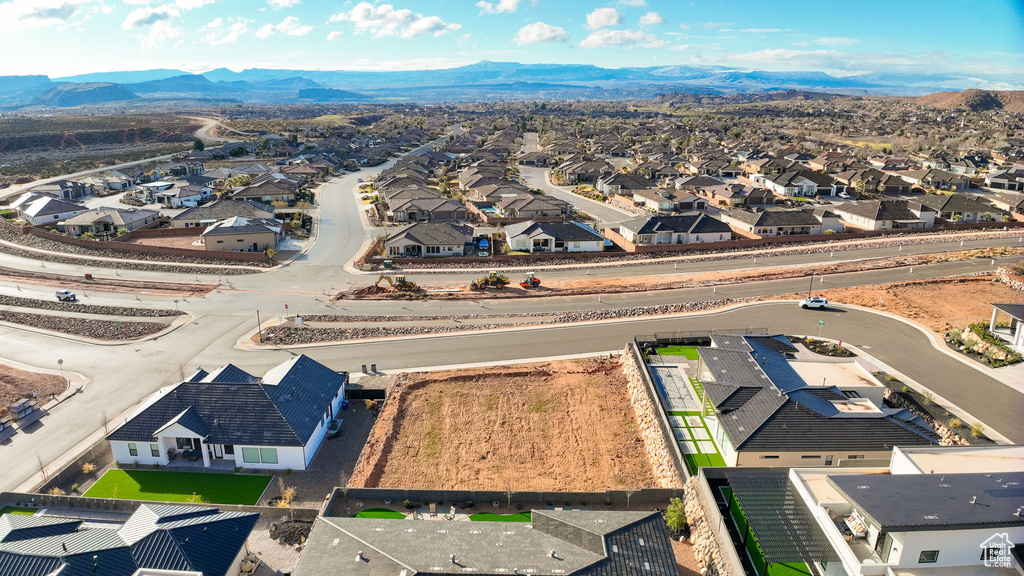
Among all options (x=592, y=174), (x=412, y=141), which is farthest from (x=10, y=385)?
(x=412, y=141)

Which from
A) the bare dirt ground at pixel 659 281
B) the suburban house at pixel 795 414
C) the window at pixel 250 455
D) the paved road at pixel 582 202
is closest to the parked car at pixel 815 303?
the bare dirt ground at pixel 659 281

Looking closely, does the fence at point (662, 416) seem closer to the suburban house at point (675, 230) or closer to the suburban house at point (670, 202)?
the suburban house at point (675, 230)

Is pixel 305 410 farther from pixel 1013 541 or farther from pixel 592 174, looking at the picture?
pixel 592 174

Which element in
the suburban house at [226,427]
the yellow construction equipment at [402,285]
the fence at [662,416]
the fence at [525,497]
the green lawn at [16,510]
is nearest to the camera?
the green lawn at [16,510]

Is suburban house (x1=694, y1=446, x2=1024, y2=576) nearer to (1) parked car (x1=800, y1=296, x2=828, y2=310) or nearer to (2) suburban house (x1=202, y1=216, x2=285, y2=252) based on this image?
(1) parked car (x1=800, y1=296, x2=828, y2=310)

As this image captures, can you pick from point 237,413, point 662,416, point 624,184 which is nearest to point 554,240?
Answer: point 624,184

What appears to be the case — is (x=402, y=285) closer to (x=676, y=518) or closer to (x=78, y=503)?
(x=78, y=503)

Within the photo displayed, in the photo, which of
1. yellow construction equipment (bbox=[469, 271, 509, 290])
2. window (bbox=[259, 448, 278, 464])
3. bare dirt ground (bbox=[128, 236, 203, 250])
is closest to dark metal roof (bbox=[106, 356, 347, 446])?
window (bbox=[259, 448, 278, 464])
